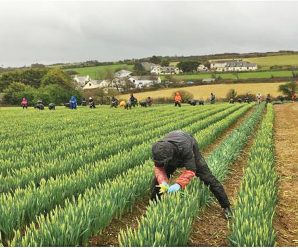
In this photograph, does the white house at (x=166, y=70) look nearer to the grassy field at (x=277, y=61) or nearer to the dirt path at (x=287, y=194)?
the grassy field at (x=277, y=61)

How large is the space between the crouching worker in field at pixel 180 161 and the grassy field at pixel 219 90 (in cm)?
6172

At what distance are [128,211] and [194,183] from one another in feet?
3.44

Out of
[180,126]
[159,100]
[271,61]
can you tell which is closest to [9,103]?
[159,100]

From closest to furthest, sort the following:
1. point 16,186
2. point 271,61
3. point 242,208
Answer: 1. point 242,208
2. point 16,186
3. point 271,61

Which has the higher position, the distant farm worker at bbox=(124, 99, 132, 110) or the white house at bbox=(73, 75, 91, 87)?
the distant farm worker at bbox=(124, 99, 132, 110)

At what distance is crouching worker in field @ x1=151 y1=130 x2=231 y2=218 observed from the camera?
4785mm

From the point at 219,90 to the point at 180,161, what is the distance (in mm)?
68875

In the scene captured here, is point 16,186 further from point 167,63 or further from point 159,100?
point 167,63

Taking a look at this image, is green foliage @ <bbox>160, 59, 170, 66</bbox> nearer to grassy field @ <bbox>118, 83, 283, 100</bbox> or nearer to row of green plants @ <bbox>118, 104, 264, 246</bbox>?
grassy field @ <bbox>118, 83, 283, 100</bbox>

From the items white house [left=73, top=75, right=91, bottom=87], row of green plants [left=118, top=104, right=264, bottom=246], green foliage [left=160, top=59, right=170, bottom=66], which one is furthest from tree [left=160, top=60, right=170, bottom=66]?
row of green plants [left=118, top=104, right=264, bottom=246]

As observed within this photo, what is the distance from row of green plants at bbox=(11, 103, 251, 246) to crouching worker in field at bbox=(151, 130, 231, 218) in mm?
602

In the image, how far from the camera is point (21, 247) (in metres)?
3.54

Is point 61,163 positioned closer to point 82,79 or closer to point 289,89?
point 289,89

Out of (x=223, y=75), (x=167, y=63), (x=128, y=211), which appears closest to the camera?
(x=128, y=211)
